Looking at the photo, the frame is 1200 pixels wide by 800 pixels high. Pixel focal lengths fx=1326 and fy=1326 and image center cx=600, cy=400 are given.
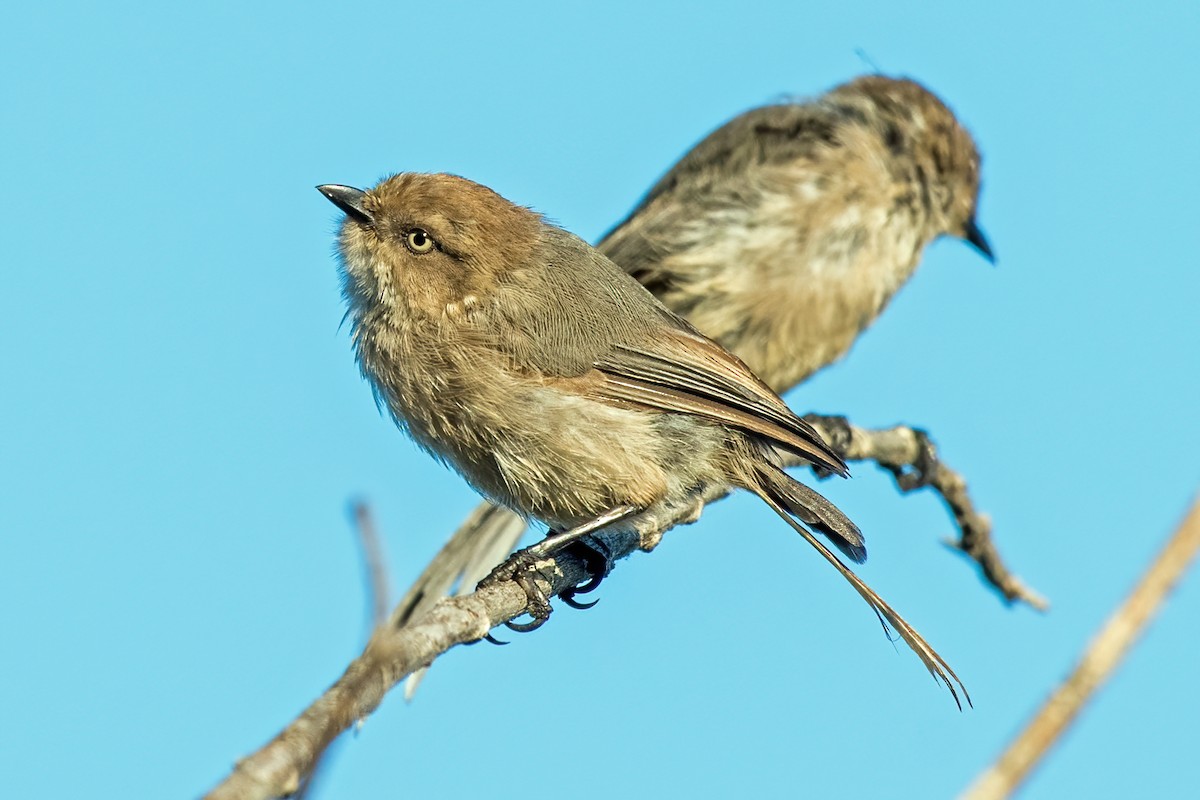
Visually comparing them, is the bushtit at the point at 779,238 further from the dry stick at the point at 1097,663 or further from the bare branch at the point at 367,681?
the dry stick at the point at 1097,663

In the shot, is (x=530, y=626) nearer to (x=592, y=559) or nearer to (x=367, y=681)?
(x=592, y=559)

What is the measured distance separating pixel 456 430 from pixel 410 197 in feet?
3.15

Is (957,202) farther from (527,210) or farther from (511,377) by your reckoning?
(511,377)

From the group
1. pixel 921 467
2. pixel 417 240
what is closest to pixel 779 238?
pixel 921 467

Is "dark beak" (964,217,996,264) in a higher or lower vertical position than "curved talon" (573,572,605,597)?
higher

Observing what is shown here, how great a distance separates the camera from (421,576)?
6863mm

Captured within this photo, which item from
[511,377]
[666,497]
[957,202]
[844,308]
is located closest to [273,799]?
[511,377]

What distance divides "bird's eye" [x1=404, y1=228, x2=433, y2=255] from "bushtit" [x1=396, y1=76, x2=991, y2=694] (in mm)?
2243

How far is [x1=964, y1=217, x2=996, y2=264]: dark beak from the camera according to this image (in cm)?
870

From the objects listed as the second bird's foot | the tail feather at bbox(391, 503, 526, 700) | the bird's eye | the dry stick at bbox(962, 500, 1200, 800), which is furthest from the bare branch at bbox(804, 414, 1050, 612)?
the dry stick at bbox(962, 500, 1200, 800)

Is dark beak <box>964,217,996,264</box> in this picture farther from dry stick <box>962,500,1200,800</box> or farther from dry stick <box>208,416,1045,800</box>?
dry stick <box>962,500,1200,800</box>

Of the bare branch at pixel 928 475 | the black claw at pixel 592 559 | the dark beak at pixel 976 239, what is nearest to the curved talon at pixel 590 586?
the black claw at pixel 592 559

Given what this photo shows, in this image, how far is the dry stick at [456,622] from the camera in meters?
1.83

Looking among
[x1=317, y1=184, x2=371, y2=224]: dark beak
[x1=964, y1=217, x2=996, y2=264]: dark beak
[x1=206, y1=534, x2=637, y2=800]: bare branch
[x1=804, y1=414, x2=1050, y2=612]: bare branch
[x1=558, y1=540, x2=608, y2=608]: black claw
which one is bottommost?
[x1=206, y1=534, x2=637, y2=800]: bare branch
